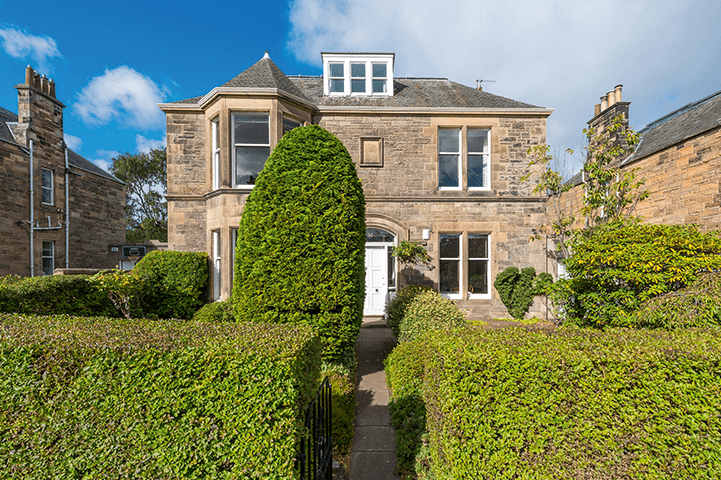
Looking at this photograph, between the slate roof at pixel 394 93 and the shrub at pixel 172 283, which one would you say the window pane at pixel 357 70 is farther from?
the shrub at pixel 172 283

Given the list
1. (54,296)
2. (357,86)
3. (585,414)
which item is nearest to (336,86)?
(357,86)

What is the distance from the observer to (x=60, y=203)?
13.8 meters

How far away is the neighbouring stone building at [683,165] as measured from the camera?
24.4ft

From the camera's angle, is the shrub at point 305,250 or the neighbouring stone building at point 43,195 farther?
the neighbouring stone building at point 43,195

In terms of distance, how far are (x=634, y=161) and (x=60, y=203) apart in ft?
77.7

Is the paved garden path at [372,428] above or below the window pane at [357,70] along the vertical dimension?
below

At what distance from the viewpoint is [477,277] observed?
32.8 ft

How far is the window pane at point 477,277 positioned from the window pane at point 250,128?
815 centimetres

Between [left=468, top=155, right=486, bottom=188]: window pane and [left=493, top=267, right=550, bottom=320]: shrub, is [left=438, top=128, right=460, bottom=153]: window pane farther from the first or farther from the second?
[left=493, top=267, right=550, bottom=320]: shrub

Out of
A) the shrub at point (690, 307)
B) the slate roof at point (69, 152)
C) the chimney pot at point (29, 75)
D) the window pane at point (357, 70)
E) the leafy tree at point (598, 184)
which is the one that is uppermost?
the chimney pot at point (29, 75)

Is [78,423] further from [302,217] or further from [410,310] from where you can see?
[410,310]

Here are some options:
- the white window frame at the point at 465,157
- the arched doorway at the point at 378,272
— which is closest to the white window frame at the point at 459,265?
the arched doorway at the point at 378,272

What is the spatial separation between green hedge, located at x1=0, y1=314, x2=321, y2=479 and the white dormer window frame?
10448 mm

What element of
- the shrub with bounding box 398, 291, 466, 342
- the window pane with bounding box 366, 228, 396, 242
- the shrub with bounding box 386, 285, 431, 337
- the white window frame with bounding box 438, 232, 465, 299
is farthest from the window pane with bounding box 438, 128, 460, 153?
the shrub with bounding box 398, 291, 466, 342
